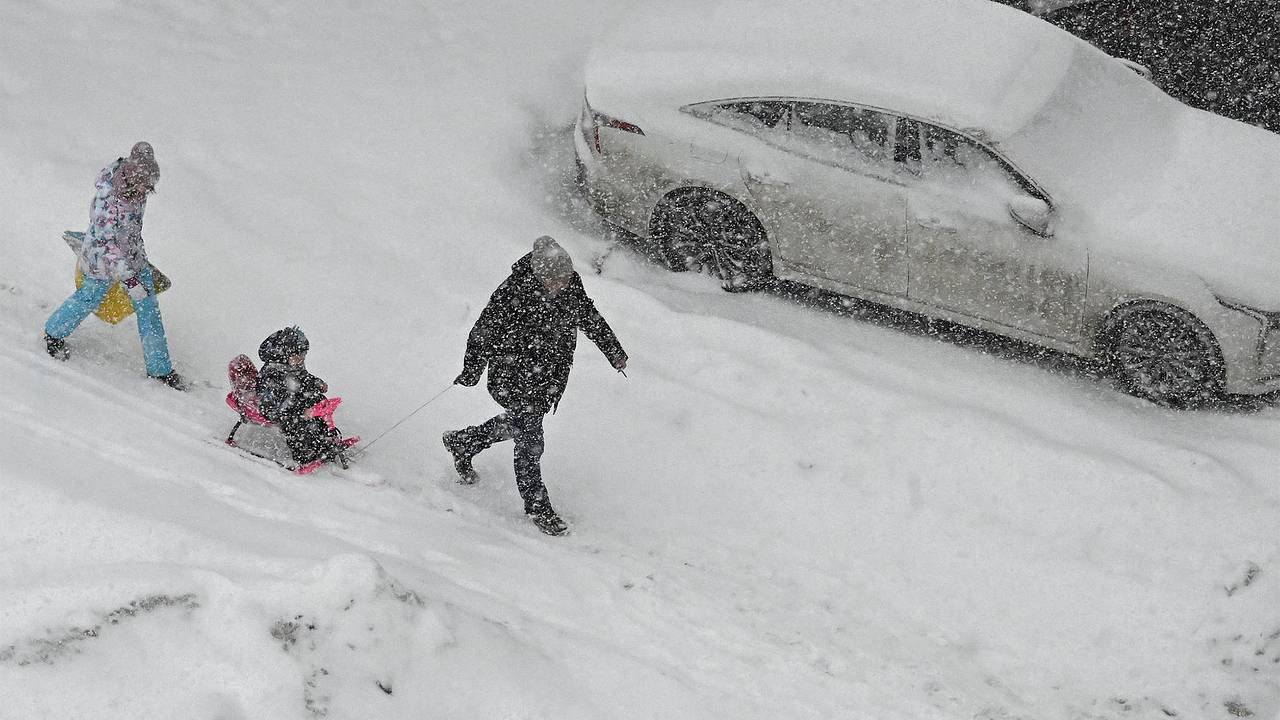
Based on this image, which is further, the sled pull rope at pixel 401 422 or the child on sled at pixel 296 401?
the sled pull rope at pixel 401 422

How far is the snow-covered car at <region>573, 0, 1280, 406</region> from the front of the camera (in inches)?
246

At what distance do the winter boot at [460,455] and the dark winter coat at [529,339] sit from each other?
45 centimetres

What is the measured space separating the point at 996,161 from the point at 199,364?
457cm

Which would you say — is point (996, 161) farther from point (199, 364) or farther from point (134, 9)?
point (134, 9)

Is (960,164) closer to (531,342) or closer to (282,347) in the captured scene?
(531,342)

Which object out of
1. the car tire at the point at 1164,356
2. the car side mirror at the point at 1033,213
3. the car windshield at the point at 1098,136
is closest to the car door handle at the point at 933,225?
the car side mirror at the point at 1033,213

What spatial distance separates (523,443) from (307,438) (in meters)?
1.04

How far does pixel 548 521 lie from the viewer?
5621 millimetres

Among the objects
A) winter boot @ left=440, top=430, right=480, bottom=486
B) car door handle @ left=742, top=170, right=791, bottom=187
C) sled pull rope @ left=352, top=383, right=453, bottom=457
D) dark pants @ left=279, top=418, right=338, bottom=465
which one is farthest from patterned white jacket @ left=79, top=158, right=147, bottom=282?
car door handle @ left=742, top=170, right=791, bottom=187

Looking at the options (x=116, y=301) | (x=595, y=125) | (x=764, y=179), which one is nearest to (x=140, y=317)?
(x=116, y=301)

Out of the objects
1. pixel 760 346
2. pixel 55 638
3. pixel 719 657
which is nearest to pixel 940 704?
pixel 719 657

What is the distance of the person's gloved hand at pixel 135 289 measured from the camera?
18.6 ft

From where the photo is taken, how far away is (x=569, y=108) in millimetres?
8398

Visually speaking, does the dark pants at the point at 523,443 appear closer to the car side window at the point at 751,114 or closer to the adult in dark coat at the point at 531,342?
the adult in dark coat at the point at 531,342
